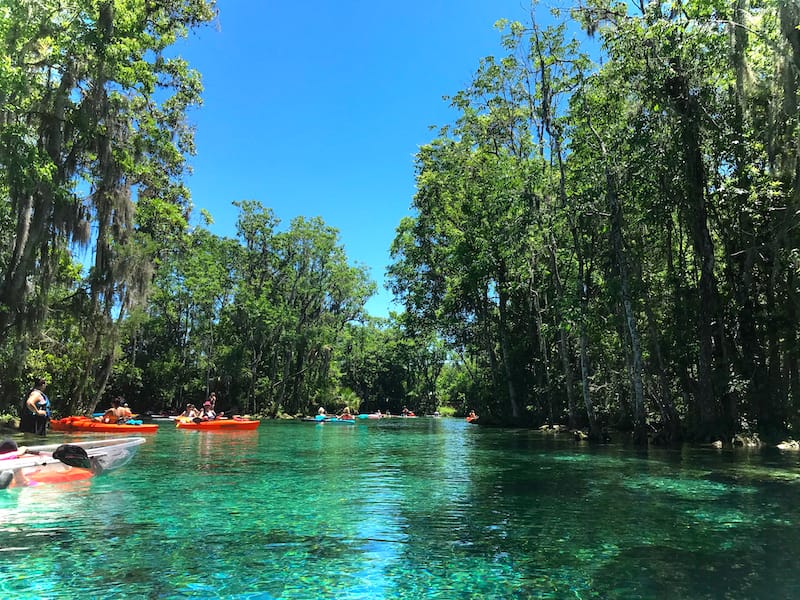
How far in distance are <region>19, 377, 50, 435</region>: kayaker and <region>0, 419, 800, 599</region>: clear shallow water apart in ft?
16.5

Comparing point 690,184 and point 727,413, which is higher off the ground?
point 690,184

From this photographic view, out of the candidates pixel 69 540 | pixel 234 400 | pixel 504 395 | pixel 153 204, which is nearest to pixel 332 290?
pixel 234 400

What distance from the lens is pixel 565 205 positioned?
20391 millimetres

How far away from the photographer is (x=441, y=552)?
5.83m

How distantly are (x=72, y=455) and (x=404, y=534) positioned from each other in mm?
6863

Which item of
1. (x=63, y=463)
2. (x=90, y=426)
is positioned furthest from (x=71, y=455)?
(x=90, y=426)

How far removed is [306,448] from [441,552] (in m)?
12.5

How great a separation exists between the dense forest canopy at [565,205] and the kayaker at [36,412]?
0.99m

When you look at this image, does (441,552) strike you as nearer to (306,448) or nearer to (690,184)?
(306,448)

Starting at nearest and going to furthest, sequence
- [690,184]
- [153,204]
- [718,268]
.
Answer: [690,184] → [718,268] → [153,204]

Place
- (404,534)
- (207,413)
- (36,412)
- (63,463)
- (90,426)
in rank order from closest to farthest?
(404,534) → (63,463) → (36,412) → (90,426) → (207,413)

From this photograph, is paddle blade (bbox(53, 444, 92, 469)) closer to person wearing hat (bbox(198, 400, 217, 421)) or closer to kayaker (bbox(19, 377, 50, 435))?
kayaker (bbox(19, 377, 50, 435))

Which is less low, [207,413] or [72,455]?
[72,455]

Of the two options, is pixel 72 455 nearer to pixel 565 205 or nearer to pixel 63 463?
pixel 63 463
